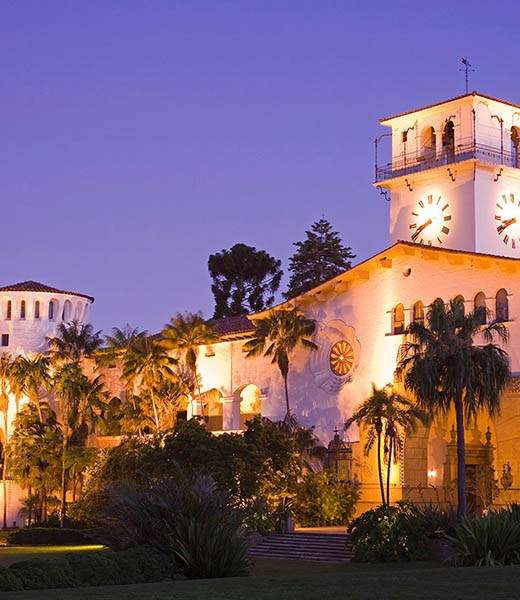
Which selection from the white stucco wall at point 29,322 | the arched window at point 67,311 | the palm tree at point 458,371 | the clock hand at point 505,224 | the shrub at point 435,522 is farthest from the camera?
the arched window at point 67,311

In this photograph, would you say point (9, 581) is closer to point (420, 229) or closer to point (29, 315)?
point (420, 229)

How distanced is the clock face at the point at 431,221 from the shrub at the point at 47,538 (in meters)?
22.9

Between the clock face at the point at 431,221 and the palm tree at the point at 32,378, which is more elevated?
the clock face at the point at 431,221

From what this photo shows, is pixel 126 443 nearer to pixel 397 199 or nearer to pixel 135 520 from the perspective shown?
pixel 397 199

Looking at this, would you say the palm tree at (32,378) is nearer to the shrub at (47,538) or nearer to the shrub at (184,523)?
the shrub at (47,538)

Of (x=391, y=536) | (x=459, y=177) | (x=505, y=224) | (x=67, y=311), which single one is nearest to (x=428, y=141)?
(x=459, y=177)

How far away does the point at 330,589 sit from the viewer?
18.1 meters

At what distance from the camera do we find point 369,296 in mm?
50469

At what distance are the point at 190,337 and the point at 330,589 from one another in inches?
1633

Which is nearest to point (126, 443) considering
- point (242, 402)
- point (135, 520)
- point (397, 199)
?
point (242, 402)

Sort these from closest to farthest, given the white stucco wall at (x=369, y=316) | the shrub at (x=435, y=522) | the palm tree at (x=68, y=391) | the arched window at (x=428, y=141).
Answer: the shrub at (x=435, y=522) → the white stucco wall at (x=369, y=316) → the arched window at (x=428, y=141) → the palm tree at (x=68, y=391)

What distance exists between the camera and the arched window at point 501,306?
44.7 metres

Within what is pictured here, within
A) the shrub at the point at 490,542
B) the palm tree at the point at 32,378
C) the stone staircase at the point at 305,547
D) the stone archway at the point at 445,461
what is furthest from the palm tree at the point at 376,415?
the palm tree at the point at 32,378

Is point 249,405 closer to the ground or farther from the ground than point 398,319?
closer to the ground
